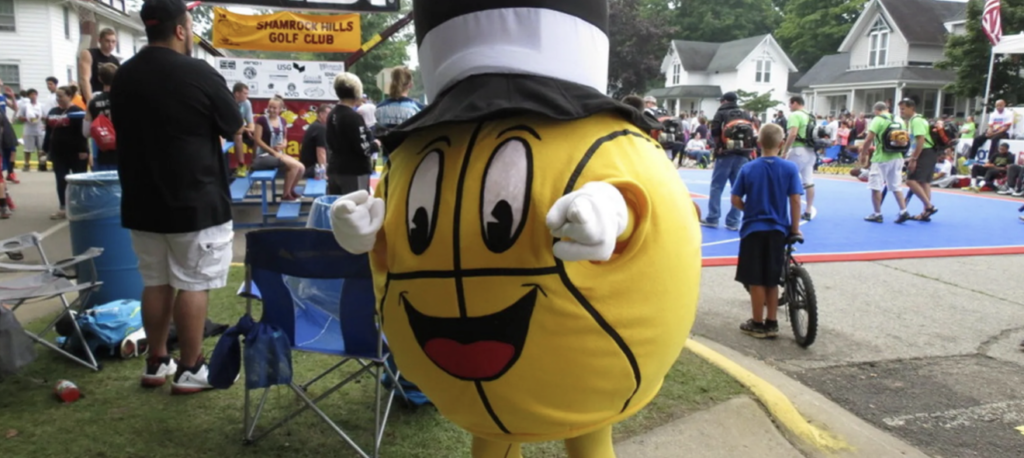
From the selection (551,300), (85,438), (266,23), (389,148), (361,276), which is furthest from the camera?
(266,23)

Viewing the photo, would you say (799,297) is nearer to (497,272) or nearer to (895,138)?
(497,272)

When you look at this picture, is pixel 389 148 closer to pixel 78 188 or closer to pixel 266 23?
pixel 78 188

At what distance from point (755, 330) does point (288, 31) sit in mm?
9651

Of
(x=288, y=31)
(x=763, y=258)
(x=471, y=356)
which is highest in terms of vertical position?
(x=288, y=31)

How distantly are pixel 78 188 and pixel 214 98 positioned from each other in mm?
1973

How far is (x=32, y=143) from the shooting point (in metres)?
17.4

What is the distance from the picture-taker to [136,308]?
4.72m

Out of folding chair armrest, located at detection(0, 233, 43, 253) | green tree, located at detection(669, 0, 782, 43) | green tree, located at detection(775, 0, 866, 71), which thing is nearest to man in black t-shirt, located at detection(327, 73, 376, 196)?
folding chair armrest, located at detection(0, 233, 43, 253)

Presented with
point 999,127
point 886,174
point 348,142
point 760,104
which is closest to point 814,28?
point 760,104

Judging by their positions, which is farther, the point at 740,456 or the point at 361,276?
the point at 740,456

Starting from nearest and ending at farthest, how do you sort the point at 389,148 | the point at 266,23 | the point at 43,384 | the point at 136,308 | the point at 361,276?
the point at 389,148
the point at 361,276
the point at 43,384
the point at 136,308
the point at 266,23

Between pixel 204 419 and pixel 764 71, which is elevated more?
pixel 764 71

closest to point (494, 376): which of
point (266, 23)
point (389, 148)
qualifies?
point (389, 148)

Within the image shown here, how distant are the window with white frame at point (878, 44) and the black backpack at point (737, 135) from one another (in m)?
35.3
